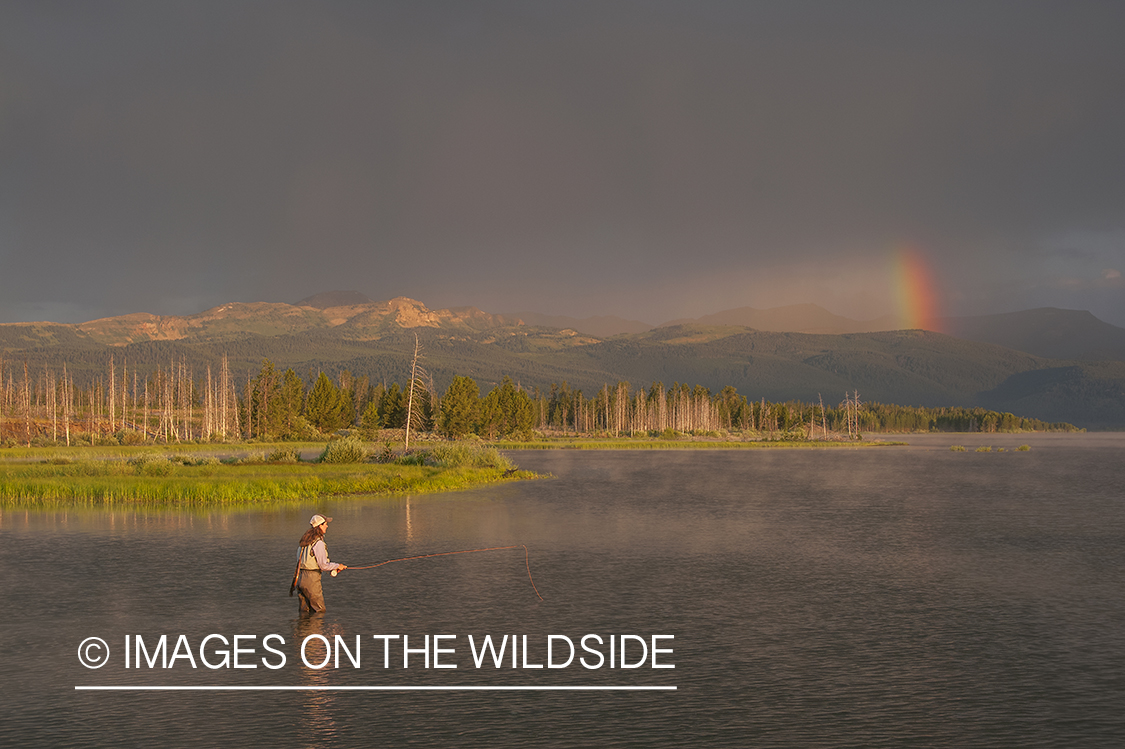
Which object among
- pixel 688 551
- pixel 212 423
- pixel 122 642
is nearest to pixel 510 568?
pixel 688 551

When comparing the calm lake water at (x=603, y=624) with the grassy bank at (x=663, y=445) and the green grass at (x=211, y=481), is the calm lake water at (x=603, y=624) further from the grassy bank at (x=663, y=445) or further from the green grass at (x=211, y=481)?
the grassy bank at (x=663, y=445)

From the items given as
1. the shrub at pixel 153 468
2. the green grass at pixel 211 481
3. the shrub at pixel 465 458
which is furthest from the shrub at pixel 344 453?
the shrub at pixel 153 468

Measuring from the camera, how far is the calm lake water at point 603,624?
14.2 metres

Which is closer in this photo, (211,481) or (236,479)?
(211,481)

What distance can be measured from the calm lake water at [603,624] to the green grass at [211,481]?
254 inches

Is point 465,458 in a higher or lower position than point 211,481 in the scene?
lower

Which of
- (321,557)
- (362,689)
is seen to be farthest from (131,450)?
(362,689)

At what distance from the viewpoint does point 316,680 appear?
16.4 metres

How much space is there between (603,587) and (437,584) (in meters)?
4.72

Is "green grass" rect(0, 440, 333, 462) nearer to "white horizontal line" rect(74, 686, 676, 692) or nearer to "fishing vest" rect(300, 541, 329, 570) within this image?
"fishing vest" rect(300, 541, 329, 570)

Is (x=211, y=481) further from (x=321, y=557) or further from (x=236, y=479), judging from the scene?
(x=321, y=557)

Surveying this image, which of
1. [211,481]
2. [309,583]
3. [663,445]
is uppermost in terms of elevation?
[309,583]

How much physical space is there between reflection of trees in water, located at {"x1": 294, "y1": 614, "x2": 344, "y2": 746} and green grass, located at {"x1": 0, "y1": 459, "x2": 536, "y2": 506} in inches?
1276

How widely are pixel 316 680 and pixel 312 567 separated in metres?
4.41
